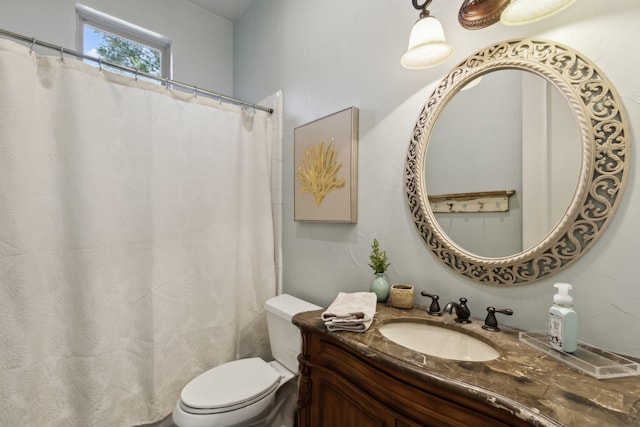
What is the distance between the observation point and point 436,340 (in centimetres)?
102

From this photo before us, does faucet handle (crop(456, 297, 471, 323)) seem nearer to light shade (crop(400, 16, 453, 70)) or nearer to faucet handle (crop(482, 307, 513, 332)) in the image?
faucet handle (crop(482, 307, 513, 332))

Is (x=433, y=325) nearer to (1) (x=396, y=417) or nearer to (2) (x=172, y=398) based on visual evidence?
(1) (x=396, y=417)

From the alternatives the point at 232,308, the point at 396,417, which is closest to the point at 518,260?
the point at 396,417

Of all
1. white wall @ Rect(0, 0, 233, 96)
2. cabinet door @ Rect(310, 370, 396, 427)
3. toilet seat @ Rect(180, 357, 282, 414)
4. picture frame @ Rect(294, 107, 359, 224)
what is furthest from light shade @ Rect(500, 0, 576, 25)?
white wall @ Rect(0, 0, 233, 96)

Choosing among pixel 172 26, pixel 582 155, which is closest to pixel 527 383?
pixel 582 155

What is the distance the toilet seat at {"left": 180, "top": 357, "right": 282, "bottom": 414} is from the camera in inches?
49.4

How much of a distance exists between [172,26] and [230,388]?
255cm

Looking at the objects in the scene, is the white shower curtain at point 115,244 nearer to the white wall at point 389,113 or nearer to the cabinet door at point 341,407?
the white wall at point 389,113

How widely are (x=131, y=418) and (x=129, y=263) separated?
0.78 metres

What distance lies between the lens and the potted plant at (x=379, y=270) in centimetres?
124

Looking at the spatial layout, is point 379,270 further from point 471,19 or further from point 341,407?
point 471,19

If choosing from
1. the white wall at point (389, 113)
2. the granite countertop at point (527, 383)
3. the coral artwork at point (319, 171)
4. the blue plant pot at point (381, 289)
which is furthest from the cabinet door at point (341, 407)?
the coral artwork at point (319, 171)

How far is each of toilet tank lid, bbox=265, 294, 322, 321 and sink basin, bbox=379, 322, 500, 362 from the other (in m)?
0.65

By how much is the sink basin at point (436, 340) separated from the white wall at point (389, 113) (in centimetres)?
15
